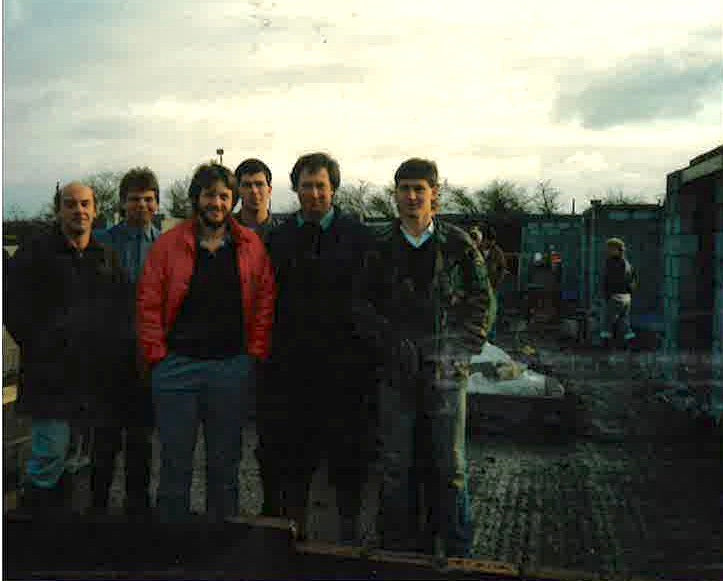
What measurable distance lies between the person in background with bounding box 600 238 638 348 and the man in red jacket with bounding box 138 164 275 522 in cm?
448

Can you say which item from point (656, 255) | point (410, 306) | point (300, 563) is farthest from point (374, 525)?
point (656, 255)

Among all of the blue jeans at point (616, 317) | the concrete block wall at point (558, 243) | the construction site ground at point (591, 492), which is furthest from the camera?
the concrete block wall at point (558, 243)

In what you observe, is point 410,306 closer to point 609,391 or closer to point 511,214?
point 609,391

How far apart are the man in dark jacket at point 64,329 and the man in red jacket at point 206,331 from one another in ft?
1.13

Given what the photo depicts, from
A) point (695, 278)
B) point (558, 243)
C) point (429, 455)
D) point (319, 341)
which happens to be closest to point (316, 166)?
point (319, 341)

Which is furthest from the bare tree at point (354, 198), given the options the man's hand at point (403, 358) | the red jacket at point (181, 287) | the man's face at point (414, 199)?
the man's hand at point (403, 358)

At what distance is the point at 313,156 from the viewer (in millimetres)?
3213

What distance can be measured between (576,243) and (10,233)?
10816 mm

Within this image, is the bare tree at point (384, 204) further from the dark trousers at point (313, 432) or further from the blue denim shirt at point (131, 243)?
the blue denim shirt at point (131, 243)

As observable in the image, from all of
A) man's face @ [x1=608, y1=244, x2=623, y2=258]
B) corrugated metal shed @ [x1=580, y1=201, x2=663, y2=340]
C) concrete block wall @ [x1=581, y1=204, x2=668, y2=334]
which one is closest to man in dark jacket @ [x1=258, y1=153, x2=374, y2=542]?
man's face @ [x1=608, y1=244, x2=623, y2=258]

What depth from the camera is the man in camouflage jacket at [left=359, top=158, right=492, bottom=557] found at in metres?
3.16

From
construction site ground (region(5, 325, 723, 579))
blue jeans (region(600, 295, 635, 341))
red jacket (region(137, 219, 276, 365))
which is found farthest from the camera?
blue jeans (region(600, 295, 635, 341))

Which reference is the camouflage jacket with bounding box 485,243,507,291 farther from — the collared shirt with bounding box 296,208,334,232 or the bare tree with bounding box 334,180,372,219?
the collared shirt with bounding box 296,208,334,232

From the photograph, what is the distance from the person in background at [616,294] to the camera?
7613 millimetres
